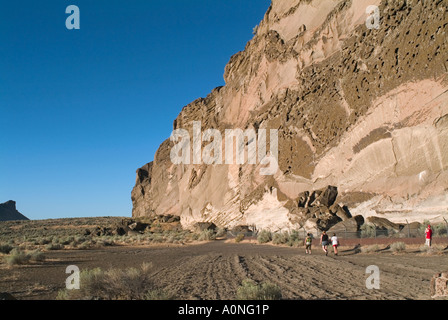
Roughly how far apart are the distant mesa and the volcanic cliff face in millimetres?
161375

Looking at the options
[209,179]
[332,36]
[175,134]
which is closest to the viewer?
[332,36]

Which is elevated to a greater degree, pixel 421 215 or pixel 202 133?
pixel 202 133

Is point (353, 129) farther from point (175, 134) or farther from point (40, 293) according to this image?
point (175, 134)

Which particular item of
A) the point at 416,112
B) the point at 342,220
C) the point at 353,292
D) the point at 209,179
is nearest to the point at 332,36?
the point at 416,112

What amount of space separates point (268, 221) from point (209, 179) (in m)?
19.2

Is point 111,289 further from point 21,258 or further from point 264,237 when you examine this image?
point 264,237

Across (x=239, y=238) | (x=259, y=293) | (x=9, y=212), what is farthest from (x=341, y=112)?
(x=9, y=212)

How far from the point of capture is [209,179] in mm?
55312

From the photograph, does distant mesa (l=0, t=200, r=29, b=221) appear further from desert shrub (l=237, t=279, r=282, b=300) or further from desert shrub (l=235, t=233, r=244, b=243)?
desert shrub (l=237, t=279, r=282, b=300)

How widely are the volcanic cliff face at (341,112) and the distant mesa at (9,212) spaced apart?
161m

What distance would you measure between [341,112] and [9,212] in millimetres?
200605

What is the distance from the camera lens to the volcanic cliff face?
2503 cm

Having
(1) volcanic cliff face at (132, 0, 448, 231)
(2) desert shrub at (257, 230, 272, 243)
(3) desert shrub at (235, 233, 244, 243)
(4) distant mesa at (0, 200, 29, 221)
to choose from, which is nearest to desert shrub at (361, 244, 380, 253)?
(1) volcanic cliff face at (132, 0, 448, 231)

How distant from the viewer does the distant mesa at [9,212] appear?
17393 centimetres
